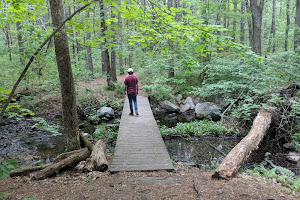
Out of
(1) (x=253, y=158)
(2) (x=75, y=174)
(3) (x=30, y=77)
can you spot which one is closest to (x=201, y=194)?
(2) (x=75, y=174)

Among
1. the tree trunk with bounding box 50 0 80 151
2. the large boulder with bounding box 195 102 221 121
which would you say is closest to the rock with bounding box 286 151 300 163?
the large boulder with bounding box 195 102 221 121

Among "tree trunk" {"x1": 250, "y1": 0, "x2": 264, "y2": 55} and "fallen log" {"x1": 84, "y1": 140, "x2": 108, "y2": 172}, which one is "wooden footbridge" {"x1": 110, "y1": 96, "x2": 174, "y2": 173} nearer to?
"fallen log" {"x1": 84, "y1": 140, "x2": 108, "y2": 172}

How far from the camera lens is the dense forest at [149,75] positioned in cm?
342

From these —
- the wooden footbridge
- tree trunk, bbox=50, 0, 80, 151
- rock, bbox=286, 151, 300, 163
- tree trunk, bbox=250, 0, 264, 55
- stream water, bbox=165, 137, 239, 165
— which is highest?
tree trunk, bbox=250, 0, 264, 55

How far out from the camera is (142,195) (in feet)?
10.1

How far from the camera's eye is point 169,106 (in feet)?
41.7

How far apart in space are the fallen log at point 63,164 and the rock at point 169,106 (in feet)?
27.6

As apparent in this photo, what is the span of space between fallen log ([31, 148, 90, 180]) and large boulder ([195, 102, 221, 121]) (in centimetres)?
806

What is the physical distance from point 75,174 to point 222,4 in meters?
14.3

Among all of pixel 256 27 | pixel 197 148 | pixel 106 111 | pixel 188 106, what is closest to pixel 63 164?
pixel 197 148

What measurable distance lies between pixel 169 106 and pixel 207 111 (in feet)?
8.79

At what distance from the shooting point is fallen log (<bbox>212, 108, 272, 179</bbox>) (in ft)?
12.2

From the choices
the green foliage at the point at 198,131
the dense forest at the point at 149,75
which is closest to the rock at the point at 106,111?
the dense forest at the point at 149,75

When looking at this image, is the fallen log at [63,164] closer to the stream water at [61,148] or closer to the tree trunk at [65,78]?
the tree trunk at [65,78]
